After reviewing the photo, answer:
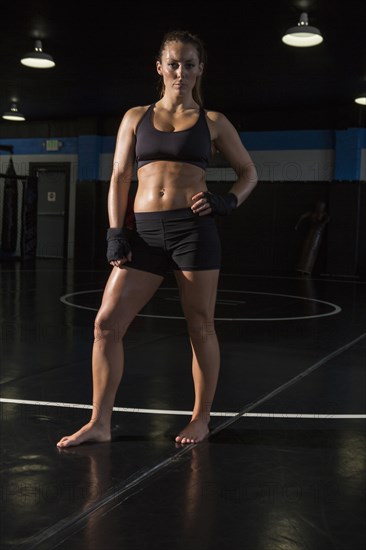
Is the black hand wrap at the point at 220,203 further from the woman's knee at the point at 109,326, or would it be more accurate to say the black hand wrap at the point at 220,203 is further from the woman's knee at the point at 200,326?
the woman's knee at the point at 109,326

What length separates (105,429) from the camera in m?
2.43

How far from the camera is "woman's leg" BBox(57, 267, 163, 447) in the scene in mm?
2348

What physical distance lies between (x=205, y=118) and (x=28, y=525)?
4.81 feet

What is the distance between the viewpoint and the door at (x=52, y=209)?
→ 14.5 metres

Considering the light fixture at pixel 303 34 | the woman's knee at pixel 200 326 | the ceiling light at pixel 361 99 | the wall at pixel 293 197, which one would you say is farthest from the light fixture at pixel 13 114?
the woman's knee at pixel 200 326

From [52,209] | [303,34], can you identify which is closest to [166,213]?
[303,34]

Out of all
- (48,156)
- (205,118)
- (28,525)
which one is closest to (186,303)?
(205,118)

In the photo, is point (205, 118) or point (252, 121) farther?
point (252, 121)

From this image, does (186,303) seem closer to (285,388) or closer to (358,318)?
(285,388)

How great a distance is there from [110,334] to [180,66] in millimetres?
976

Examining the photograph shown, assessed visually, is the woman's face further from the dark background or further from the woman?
the dark background

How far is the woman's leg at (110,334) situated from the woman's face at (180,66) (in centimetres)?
67

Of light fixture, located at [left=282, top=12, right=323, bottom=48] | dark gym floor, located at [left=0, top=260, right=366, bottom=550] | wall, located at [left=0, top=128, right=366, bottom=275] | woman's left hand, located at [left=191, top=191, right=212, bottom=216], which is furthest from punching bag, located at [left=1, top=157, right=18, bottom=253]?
woman's left hand, located at [left=191, top=191, right=212, bottom=216]

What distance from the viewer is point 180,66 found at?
7.60ft
